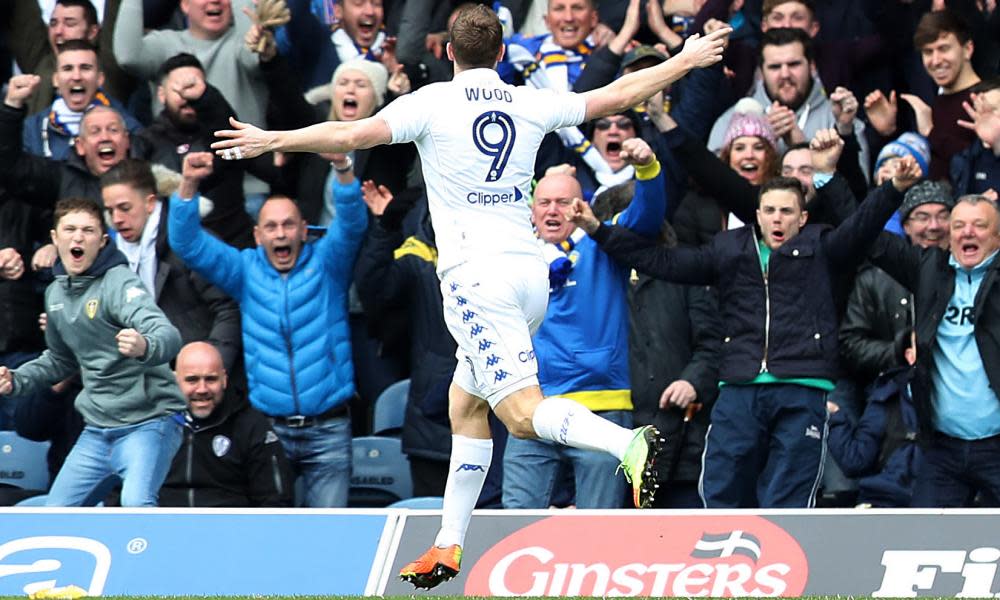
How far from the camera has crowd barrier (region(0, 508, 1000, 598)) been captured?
7.93 meters

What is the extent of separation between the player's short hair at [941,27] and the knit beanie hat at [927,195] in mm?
1356

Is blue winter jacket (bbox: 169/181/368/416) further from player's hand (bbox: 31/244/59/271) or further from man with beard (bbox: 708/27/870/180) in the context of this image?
man with beard (bbox: 708/27/870/180)

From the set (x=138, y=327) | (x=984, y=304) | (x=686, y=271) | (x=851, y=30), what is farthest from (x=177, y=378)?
(x=851, y=30)

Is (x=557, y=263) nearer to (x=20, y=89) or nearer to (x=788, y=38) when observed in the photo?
(x=788, y=38)

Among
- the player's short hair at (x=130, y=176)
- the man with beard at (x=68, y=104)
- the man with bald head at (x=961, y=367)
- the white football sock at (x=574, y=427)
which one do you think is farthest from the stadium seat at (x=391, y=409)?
the white football sock at (x=574, y=427)

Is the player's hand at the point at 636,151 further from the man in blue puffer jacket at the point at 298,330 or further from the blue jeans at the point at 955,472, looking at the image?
the blue jeans at the point at 955,472

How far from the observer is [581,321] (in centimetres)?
980

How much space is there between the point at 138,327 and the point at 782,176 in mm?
3717

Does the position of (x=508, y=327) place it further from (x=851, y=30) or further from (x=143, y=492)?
(x=851, y=30)

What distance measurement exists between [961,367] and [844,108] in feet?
6.58

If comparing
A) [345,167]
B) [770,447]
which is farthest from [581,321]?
[345,167]

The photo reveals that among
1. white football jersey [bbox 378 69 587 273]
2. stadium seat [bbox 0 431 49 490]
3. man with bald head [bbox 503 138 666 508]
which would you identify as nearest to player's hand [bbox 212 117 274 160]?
white football jersey [bbox 378 69 587 273]

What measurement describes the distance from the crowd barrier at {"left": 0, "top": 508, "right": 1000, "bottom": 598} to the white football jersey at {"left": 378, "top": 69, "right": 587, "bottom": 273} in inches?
60.2

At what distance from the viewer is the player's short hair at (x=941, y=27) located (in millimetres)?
11302
